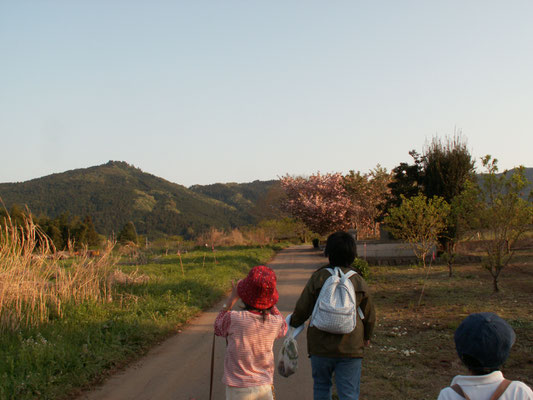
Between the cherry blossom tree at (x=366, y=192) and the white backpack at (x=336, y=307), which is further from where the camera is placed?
the cherry blossom tree at (x=366, y=192)

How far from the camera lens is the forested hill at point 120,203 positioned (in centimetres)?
9831

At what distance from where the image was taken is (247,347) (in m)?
3.25

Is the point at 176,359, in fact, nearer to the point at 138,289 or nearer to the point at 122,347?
the point at 122,347

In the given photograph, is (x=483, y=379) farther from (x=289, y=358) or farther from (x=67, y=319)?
(x=67, y=319)

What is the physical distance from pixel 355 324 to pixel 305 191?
2768 cm

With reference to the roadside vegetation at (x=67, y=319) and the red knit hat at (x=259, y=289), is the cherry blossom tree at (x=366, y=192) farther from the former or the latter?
the red knit hat at (x=259, y=289)

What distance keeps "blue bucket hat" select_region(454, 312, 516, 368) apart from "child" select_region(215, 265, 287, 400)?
1.54 metres

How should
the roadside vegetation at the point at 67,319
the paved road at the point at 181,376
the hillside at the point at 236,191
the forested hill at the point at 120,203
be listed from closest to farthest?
1. the paved road at the point at 181,376
2. the roadside vegetation at the point at 67,319
3. the forested hill at the point at 120,203
4. the hillside at the point at 236,191

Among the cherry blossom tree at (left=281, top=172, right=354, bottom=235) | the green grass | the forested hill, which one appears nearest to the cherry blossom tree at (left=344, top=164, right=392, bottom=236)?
the cherry blossom tree at (left=281, top=172, right=354, bottom=235)

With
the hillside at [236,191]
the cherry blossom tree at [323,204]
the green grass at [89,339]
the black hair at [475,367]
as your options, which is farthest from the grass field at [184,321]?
the hillside at [236,191]

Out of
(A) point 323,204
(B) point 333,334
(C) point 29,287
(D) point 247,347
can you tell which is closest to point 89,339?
(C) point 29,287

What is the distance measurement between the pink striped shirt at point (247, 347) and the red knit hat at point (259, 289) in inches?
3.9

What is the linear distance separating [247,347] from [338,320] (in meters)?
0.69

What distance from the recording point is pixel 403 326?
7727 millimetres
